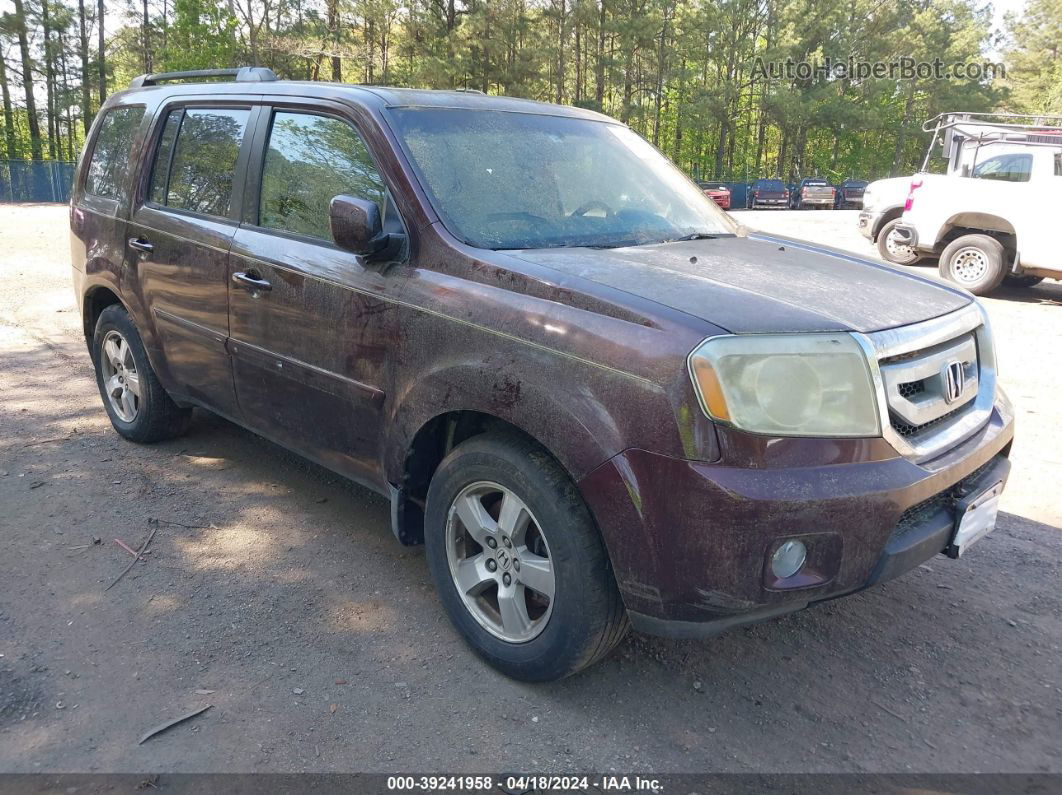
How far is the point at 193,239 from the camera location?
4004 millimetres

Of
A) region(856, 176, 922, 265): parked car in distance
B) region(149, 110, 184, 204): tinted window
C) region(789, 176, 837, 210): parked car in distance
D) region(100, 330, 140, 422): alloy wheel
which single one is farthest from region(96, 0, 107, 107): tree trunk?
region(149, 110, 184, 204): tinted window

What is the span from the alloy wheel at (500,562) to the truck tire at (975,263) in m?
9.57

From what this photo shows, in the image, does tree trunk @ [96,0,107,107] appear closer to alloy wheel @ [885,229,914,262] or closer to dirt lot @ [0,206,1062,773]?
alloy wheel @ [885,229,914,262]

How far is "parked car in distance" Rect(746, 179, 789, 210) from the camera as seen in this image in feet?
127

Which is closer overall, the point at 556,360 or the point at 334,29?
the point at 556,360

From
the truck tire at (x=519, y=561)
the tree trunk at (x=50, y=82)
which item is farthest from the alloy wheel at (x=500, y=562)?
the tree trunk at (x=50, y=82)

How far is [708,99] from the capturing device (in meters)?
46.4

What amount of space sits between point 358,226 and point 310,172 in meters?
0.73

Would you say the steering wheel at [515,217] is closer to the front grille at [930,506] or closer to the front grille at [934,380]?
the front grille at [934,380]

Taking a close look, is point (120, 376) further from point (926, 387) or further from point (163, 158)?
point (926, 387)

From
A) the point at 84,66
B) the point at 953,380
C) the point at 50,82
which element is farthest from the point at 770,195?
the point at 953,380

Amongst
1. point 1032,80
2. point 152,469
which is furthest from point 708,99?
point 152,469

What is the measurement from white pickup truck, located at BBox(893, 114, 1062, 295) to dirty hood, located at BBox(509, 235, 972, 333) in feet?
27.0

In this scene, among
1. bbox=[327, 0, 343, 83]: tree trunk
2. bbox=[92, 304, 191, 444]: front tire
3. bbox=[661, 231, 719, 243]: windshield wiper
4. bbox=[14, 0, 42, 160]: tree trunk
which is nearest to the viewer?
bbox=[661, 231, 719, 243]: windshield wiper
